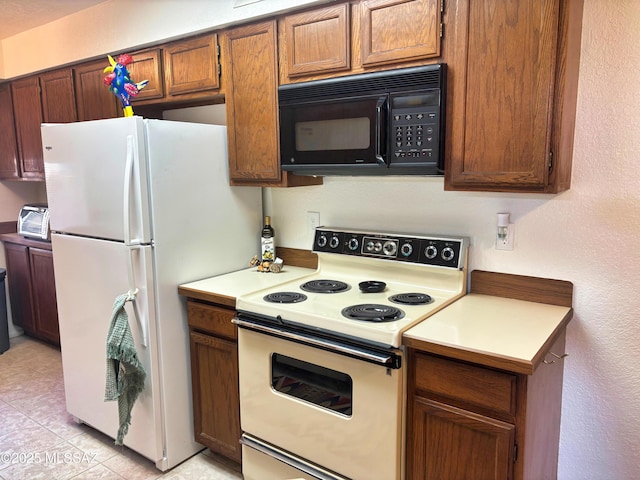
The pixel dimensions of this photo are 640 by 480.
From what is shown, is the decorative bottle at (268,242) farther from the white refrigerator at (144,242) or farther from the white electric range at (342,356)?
the white electric range at (342,356)

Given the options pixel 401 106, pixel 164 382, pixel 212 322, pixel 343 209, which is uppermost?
pixel 401 106

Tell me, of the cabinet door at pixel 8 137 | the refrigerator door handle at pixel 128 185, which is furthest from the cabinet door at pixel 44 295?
the refrigerator door handle at pixel 128 185

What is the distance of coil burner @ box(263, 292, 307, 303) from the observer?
6.45ft

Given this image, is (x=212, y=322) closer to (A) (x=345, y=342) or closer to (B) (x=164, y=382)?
(B) (x=164, y=382)

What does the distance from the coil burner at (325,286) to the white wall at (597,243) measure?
0.57 m

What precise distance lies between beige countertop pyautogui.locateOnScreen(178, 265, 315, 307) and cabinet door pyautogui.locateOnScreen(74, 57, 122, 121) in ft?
4.21

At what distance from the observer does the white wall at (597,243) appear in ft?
5.53

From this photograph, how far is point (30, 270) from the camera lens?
376 cm

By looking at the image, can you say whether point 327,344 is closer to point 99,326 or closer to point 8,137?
point 99,326

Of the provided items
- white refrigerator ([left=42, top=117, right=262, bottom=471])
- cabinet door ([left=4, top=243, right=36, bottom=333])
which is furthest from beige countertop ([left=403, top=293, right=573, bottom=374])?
cabinet door ([left=4, top=243, right=36, bottom=333])

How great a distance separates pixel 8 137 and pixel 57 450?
2551 mm

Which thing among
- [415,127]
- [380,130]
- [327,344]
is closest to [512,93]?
[415,127]

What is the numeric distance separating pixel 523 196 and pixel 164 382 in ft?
5.78

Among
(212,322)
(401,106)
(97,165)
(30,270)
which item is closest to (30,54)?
(30,270)
